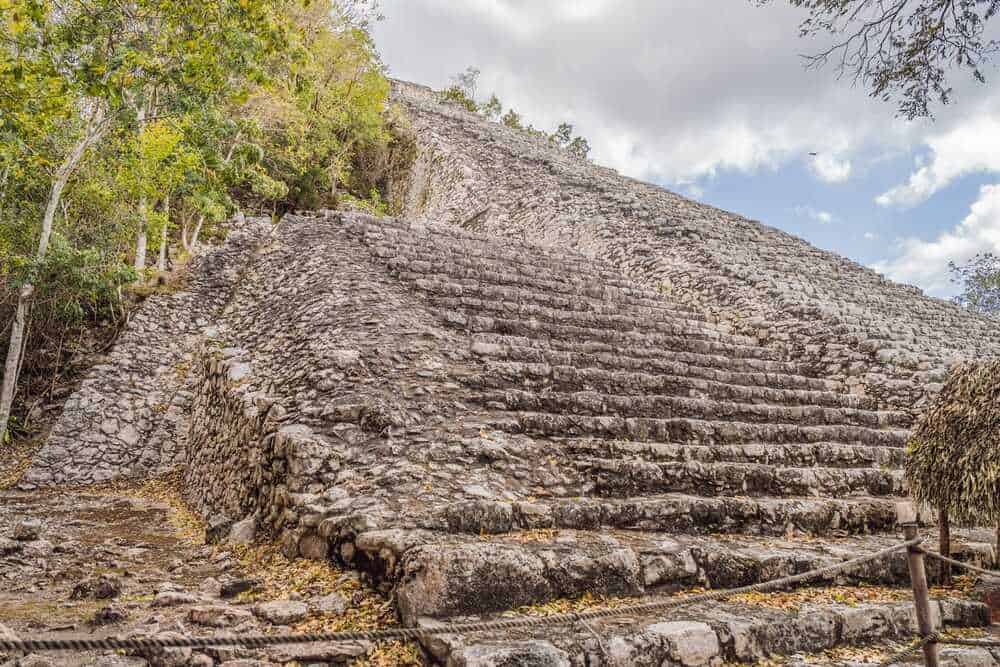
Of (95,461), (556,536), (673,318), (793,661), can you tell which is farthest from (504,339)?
(95,461)

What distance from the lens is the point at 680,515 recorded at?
3348mm

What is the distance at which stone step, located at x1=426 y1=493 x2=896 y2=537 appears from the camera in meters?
2.93

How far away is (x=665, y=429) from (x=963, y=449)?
5.66 ft

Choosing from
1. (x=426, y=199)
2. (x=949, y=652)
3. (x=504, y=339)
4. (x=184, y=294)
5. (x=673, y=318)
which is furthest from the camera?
(x=426, y=199)

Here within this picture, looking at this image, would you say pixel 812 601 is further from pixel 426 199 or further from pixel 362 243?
pixel 426 199

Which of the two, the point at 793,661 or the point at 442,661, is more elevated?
the point at 442,661

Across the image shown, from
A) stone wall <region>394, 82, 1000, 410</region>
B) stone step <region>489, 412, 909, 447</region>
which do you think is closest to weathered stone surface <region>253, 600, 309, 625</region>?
stone step <region>489, 412, 909, 447</region>

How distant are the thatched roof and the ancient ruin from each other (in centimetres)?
51

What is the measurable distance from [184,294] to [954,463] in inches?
342

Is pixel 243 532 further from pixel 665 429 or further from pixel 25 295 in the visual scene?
pixel 25 295

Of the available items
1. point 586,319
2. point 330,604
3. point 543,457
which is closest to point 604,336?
point 586,319

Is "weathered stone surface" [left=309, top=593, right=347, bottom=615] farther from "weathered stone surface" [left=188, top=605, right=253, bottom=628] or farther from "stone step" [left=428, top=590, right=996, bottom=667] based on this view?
"stone step" [left=428, top=590, right=996, bottom=667]

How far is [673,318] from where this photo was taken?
6895mm

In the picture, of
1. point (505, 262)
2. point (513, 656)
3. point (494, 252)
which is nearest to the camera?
point (513, 656)
